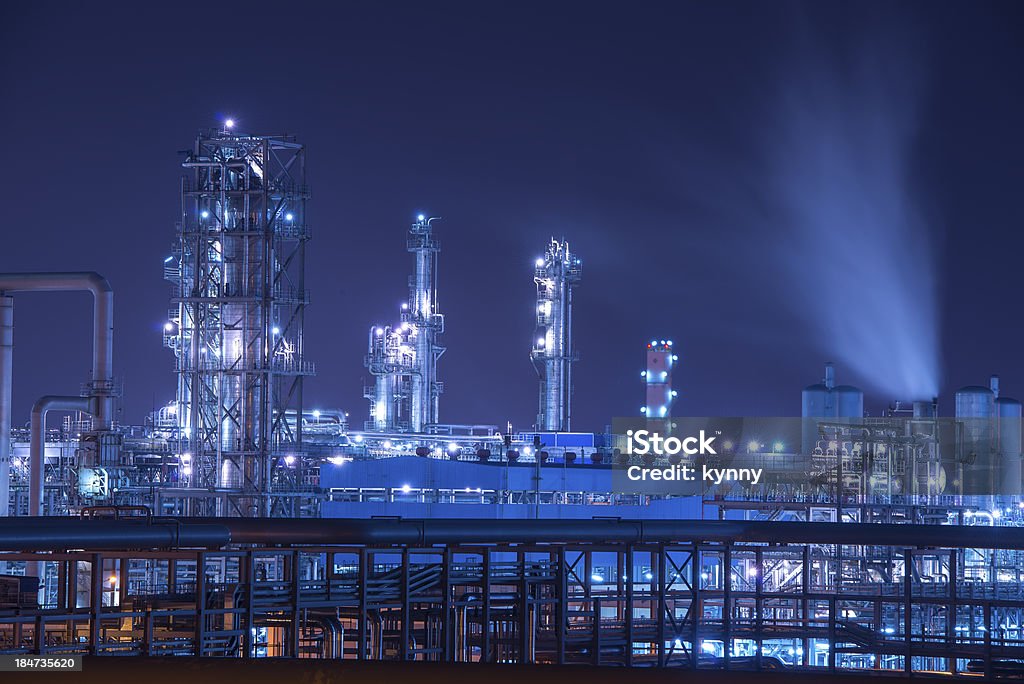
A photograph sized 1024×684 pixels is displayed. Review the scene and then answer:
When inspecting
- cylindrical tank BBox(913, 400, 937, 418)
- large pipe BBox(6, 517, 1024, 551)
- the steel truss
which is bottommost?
the steel truss

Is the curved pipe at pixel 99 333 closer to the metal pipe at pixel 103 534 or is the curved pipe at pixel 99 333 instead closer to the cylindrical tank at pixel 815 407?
the metal pipe at pixel 103 534

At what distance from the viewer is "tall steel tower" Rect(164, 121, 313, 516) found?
33.9m

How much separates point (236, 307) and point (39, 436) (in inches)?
252

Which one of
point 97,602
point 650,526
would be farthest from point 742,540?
point 97,602

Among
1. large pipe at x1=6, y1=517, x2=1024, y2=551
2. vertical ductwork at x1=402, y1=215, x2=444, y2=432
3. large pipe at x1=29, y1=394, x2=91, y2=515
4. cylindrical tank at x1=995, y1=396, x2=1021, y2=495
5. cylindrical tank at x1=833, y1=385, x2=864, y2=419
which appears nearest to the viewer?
large pipe at x1=6, y1=517, x2=1024, y2=551

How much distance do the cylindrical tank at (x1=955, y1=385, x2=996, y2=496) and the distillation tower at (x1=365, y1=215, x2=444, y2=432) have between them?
1006 inches

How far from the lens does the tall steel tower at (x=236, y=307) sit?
3394cm

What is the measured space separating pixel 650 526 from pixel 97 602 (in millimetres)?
8562

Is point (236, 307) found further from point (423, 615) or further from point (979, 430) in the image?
point (979, 430)

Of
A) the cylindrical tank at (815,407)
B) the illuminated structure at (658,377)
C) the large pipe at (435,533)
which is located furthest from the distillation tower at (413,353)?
the large pipe at (435,533)

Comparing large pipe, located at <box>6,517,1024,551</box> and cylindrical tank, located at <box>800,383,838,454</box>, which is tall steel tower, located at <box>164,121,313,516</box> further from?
cylindrical tank, located at <box>800,383,838,454</box>

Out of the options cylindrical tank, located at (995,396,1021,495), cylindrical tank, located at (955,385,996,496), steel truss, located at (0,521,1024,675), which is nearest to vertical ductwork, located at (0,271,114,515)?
steel truss, located at (0,521,1024,675)

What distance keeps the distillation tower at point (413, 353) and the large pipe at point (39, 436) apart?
28698mm

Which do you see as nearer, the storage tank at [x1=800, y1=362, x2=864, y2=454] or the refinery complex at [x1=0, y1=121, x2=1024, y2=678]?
the refinery complex at [x1=0, y1=121, x2=1024, y2=678]
